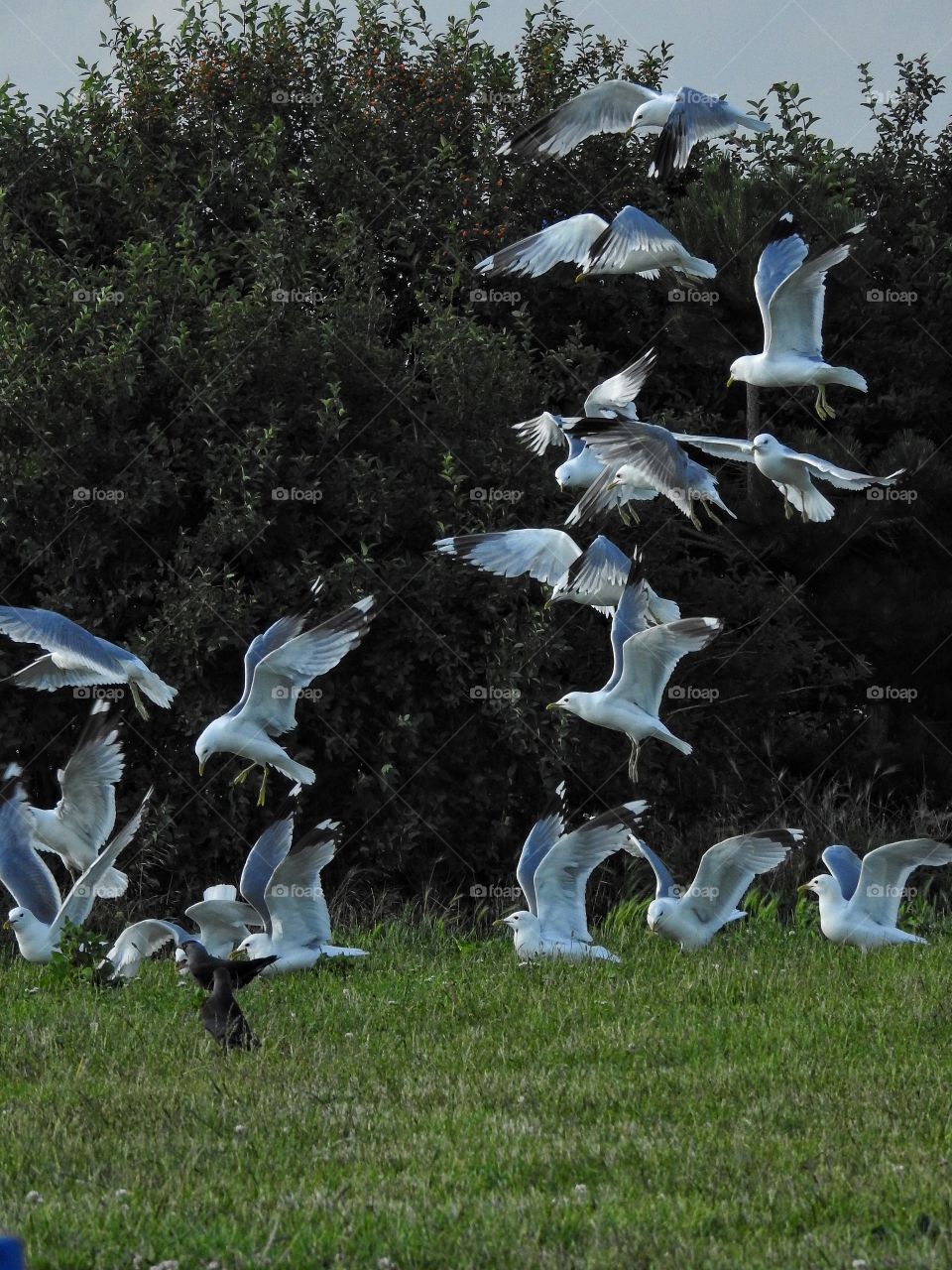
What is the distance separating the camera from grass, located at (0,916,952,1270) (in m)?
3.78

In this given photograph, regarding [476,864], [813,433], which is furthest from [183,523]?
[813,433]

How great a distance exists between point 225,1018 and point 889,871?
331 centimetres

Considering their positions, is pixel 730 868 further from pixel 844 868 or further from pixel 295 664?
pixel 295 664

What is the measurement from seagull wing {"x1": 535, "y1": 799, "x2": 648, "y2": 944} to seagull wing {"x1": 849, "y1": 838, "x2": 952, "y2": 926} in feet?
3.56

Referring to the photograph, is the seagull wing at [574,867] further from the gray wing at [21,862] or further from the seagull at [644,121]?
the seagull at [644,121]

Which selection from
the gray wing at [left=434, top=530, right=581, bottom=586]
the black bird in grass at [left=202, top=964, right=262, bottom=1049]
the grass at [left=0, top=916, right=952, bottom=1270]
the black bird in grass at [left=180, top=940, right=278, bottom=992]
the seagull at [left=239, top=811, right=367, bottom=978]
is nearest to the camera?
the grass at [left=0, top=916, right=952, bottom=1270]

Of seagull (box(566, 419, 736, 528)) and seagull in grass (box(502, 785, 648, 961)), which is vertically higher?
seagull (box(566, 419, 736, 528))

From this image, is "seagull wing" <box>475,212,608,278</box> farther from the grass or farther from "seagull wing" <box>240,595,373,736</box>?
the grass

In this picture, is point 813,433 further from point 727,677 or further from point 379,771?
point 379,771

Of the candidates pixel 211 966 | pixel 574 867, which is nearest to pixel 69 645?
pixel 211 966

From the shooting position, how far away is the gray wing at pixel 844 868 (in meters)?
7.88

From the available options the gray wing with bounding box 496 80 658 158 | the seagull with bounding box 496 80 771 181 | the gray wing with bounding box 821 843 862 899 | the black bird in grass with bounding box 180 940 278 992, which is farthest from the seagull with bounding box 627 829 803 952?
the gray wing with bounding box 496 80 658 158

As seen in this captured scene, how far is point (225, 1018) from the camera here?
5.72 m

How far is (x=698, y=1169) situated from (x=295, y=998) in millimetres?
2858
